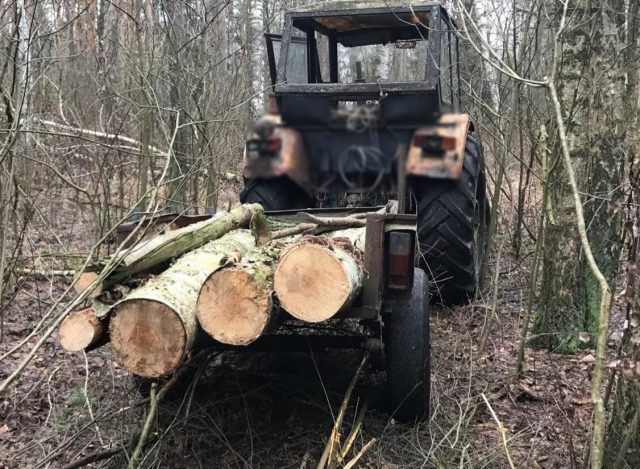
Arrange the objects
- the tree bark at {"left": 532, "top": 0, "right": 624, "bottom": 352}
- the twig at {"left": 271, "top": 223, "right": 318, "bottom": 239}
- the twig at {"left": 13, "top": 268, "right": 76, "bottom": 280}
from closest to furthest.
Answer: the twig at {"left": 271, "top": 223, "right": 318, "bottom": 239}
the tree bark at {"left": 532, "top": 0, "right": 624, "bottom": 352}
the twig at {"left": 13, "top": 268, "right": 76, "bottom": 280}

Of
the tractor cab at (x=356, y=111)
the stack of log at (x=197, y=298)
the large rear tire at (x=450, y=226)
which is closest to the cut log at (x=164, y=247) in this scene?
the stack of log at (x=197, y=298)

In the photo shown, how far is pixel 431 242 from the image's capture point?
208 inches

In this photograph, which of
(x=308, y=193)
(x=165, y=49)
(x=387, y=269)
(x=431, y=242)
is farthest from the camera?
(x=165, y=49)

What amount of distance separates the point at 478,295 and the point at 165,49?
4.27 metres

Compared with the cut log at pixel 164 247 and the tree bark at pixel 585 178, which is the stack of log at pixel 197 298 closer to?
the cut log at pixel 164 247

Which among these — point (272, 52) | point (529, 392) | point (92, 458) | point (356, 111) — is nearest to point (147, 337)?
point (92, 458)

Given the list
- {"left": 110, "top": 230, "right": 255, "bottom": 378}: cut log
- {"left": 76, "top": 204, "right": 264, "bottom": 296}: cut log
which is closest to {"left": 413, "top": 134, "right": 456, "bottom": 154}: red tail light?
{"left": 76, "top": 204, "right": 264, "bottom": 296}: cut log

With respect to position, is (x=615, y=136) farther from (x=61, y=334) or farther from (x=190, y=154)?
(x=190, y=154)

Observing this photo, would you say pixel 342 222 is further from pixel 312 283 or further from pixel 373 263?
pixel 312 283

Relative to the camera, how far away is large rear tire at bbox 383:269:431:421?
363 cm

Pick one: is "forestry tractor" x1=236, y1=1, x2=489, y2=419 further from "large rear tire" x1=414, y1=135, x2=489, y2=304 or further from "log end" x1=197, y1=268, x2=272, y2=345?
"log end" x1=197, y1=268, x2=272, y2=345

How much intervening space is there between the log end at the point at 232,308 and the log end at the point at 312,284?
130 mm

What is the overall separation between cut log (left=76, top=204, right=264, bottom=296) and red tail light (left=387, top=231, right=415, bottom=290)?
0.73 metres

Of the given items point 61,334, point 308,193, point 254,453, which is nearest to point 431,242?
point 308,193
